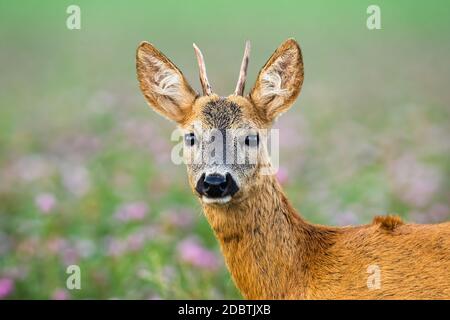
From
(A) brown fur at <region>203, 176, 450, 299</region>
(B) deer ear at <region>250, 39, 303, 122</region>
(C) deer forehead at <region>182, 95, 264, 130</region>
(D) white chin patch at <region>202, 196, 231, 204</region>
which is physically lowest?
(A) brown fur at <region>203, 176, 450, 299</region>

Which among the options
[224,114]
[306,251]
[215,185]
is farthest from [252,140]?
[306,251]

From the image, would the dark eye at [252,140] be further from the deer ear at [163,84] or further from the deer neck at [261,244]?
the deer ear at [163,84]

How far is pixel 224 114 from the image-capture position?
5922 millimetres

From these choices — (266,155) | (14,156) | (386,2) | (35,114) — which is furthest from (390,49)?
(266,155)

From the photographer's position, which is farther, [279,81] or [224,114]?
[279,81]

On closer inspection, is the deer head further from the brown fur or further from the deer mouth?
the brown fur

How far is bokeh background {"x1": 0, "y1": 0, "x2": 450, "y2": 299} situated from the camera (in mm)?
7922

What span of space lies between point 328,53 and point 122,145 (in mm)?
6164

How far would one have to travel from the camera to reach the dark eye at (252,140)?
5.86 meters

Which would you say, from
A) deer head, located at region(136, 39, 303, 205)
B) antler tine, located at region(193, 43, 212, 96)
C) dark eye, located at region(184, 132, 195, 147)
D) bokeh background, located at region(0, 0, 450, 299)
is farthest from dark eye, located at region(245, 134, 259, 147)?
bokeh background, located at region(0, 0, 450, 299)

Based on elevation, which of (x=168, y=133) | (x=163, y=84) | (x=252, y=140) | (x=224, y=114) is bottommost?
(x=252, y=140)

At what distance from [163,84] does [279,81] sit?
768 mm

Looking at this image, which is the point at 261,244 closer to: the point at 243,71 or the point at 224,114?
the point at 224,114

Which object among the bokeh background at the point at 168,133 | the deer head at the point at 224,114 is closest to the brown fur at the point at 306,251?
the deer head at the point at 224,114
